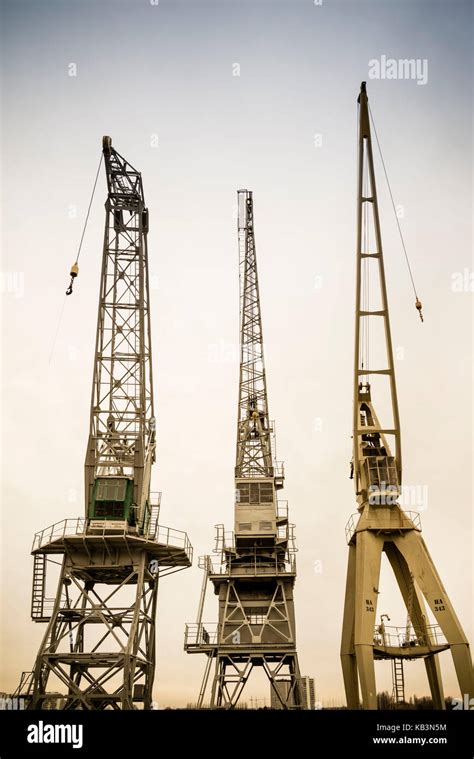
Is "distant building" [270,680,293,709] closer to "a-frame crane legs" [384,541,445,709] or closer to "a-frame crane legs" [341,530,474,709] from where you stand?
"a-frame crane legs" [341,530,474,709]

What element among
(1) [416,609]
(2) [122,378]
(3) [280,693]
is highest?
(2) [122,378]

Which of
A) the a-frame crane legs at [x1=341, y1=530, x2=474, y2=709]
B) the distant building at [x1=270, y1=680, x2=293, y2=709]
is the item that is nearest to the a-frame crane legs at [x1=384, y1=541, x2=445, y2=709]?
the a-frame crane legs at [x1=341, y1=530, x2=474, y2=709]

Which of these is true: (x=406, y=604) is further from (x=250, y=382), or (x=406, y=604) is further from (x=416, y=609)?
(x=250, y=382)

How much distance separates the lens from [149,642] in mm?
43594

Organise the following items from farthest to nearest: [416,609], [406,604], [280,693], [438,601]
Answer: [280,693], [406,604], [416,609], [438,601]

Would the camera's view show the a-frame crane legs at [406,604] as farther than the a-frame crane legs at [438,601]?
Yes

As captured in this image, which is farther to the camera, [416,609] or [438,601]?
[416,609]

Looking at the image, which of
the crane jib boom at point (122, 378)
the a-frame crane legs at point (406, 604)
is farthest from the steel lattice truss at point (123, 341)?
the a-frame crane legs at point (406, 604)

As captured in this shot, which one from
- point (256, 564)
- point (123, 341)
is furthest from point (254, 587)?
point (123, 341)

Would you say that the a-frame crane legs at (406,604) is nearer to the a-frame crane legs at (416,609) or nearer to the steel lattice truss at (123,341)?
A: the a-frame crane legs at (416,609)
